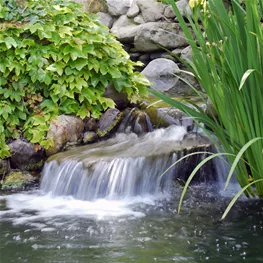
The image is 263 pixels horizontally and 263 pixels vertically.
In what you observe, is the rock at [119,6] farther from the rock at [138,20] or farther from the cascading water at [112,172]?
the cascading water at [112,172]

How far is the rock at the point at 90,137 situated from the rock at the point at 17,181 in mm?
774

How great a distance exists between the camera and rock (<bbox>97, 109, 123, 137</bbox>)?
6129mm

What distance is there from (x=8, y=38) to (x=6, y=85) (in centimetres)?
56

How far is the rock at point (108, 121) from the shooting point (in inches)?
241

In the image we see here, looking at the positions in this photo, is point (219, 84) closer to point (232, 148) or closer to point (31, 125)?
point (232, 148)

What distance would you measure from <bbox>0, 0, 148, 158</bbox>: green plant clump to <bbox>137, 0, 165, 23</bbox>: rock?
430 centimetres

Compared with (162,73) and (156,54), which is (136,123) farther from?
(156,54)

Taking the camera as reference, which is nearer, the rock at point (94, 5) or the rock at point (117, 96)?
the rock at point (117, 96)

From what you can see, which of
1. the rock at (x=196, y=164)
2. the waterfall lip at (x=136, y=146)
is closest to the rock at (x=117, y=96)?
the waterfall lip at (x=136, y=146)

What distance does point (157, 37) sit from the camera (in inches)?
385

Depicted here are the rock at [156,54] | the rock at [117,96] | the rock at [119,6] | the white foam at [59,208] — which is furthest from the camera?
the rock at [119,6]

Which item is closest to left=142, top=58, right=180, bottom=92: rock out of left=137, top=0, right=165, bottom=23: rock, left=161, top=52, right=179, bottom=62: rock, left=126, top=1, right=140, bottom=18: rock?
left=161, top=52, right=179, bottom=62: rock

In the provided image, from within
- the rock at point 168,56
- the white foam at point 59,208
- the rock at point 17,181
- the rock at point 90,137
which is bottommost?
the white foam at point 59,208

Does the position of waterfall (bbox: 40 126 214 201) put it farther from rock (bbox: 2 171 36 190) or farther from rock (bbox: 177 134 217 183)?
rock (bbox: 2 171 36 190)
